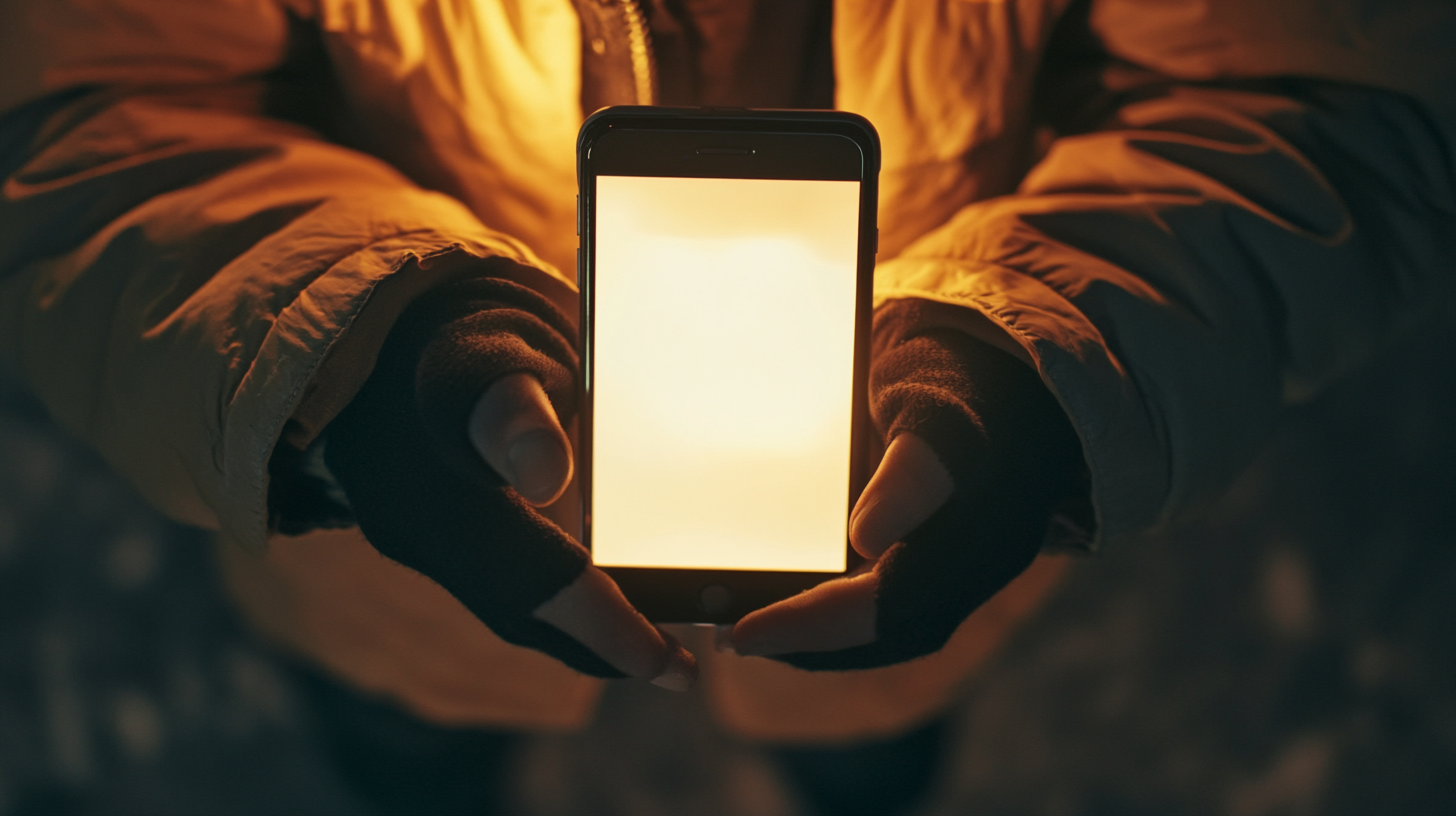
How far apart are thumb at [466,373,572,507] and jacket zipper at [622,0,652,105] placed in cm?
20

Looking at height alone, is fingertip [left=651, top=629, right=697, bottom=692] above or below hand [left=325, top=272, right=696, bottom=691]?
below

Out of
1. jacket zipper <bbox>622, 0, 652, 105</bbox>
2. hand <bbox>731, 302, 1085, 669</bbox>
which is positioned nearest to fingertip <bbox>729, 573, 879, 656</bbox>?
hand <bbox>731, 302, 1085, 669</bbox>

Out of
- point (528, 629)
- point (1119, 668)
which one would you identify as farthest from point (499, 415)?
point (1119, 668)

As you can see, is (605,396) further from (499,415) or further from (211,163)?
(211,163)

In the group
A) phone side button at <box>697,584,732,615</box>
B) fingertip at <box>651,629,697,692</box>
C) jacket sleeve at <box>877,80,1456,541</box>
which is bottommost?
phone side button at <box>697,584,732,615</box>

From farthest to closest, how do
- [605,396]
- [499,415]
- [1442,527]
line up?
[1442,527], [605,396], [499,415]

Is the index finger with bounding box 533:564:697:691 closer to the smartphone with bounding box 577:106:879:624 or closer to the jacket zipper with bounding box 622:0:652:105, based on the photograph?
the smartphone with bounding box 577:106:879:624

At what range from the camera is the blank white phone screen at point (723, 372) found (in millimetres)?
407

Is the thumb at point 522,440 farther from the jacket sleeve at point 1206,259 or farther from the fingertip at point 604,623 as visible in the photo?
the jacket sleeve at point 1206,259

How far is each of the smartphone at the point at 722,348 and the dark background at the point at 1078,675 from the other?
0.59m

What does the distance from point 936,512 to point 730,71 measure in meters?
0.29

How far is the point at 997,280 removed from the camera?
0.39 metres

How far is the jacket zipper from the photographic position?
0.43 m

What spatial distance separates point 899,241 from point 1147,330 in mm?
155
